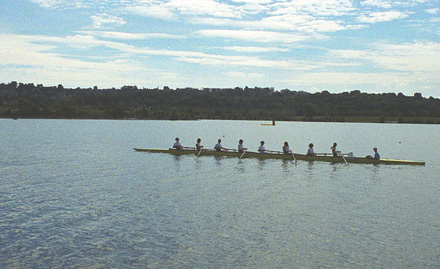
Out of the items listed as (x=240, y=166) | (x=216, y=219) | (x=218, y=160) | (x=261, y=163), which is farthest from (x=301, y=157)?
(x=216, y=219)

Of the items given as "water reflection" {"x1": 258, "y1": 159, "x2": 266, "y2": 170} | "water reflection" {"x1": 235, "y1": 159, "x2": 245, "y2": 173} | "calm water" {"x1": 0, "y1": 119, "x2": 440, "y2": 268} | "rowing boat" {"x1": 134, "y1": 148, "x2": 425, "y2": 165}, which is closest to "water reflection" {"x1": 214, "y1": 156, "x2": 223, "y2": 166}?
"rowing boat" {"x1": 134, "y1": 148, "x2": 425, "y2": 165}

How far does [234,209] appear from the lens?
21.2 m

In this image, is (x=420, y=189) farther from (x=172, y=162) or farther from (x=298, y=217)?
(x=172, y=162)

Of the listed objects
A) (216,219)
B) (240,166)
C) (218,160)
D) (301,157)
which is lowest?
(216,219)

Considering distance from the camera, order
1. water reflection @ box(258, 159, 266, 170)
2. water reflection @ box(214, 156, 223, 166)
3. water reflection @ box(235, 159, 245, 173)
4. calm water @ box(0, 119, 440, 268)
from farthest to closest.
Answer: water reflection @ box(214, 156, 223, 166) → water reflection @ box(258, 159, 266, 170) → water reflection @ box(235, 159, 245, 173) → calm water @ box(0, 119, 440, 268)

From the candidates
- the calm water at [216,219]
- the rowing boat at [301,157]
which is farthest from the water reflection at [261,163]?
the calm water at [216,219]

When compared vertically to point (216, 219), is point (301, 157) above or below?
above

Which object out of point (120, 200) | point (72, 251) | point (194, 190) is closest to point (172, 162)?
point (194, 190)

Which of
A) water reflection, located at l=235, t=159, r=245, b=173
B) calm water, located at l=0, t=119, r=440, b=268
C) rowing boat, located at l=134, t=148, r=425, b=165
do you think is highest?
rowing boat, located at l=134, t=148, r=425, b=165

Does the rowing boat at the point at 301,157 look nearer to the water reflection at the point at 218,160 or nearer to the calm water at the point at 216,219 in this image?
the water reflection at the point at 218,160

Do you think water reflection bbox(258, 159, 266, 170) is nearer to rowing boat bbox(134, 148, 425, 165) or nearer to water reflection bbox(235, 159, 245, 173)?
rowing boat bbox(134, 148, 425, 165)

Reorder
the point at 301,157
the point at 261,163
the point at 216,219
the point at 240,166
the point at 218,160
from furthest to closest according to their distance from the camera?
the point at 218,160, the point at 261,163, the point at 301,157, the point at 240,166, the point at 216,219

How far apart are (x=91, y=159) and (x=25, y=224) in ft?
90.6

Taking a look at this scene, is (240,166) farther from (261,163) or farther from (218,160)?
(218,160)
